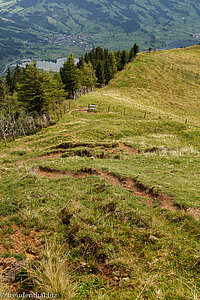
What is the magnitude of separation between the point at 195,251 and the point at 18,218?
6820 millimetres

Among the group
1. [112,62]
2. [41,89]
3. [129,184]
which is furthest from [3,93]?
[129,184]

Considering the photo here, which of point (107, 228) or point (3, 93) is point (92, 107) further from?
point (3, 93)

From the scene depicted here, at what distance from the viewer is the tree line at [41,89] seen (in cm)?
3694

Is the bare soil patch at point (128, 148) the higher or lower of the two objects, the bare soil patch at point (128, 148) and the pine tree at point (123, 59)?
the lower

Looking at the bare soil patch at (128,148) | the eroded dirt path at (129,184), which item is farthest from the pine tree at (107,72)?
the eroded dirt path at (129,184)

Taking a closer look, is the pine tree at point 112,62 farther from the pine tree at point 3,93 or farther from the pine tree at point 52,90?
the pine tree at point 3,93

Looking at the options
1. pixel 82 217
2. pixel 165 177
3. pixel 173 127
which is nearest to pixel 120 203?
pixel 82 217

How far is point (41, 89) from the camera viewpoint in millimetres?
36688

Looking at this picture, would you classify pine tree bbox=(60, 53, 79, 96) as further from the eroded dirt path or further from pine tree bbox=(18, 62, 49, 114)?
the eroded dirt path

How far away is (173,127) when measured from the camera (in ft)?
105

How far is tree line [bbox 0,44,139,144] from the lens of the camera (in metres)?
36.9

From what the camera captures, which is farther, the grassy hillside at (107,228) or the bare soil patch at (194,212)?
the bare soil patch at (194,212)

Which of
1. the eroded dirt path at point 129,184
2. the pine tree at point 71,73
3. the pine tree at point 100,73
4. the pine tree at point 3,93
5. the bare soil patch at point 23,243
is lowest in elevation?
the eroded dirt path at point 129,184

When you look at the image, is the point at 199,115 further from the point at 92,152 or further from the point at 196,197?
the point at 196,197
